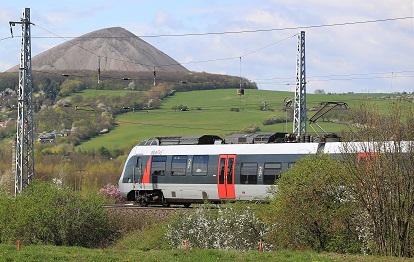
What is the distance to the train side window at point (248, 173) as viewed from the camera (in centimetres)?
3878

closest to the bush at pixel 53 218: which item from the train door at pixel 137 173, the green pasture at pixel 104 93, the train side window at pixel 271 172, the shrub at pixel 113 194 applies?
the train door at pixel 137 173

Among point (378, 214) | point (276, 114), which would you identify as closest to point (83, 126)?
point (276, 114)

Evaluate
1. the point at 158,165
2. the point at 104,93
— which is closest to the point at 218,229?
the point at 158,165

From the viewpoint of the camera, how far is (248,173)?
39.0 m

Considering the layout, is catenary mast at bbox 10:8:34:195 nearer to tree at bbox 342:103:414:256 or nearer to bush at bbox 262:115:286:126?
tree at bbox 342:103:414:256

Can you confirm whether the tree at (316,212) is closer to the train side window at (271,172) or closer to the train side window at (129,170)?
the train side window at (271,172)

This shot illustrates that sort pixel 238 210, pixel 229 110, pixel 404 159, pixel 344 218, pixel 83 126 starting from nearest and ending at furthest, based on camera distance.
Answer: pixel 404 159 → pixel 344 218 → pixel 238 210 → pixel 229 110 → pixel 83 126

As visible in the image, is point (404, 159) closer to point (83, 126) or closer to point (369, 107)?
point (369, 107)

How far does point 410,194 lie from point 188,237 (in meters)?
11.2

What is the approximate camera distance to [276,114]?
108 m

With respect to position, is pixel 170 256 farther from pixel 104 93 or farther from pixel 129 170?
pixel 104 93

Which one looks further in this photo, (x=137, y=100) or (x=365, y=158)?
(x=137, y=100)

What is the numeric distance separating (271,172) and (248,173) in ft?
4.57

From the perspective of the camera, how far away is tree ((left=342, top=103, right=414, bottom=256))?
1048 inches
